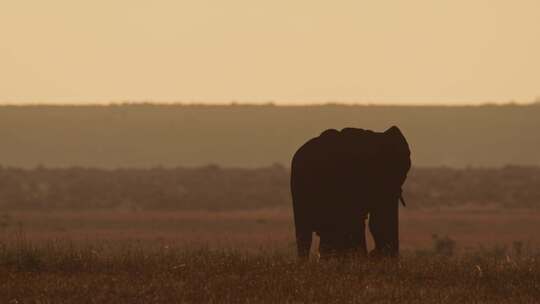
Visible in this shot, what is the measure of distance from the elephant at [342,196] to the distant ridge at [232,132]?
3970 inches

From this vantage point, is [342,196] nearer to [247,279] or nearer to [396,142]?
[396,142]

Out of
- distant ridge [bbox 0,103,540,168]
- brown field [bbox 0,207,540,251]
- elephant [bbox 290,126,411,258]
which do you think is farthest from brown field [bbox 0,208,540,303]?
distant ridge [bbox 0,103,540,168]

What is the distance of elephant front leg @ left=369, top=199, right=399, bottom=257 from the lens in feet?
65.4

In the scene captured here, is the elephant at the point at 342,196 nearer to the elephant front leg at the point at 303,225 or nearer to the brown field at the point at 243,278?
the elephant front leg at the point at 303,225

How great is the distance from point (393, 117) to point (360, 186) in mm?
118533

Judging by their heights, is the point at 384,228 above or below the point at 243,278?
above

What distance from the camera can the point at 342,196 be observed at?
19.9 metres

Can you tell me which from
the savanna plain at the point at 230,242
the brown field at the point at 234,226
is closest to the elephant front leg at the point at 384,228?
the savanna plain at the point at 230,242

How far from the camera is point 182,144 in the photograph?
131125 millimetres

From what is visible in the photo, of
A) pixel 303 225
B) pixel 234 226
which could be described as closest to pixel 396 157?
pixel 303 225

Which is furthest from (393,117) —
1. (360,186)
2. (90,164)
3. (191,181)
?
(360,186)

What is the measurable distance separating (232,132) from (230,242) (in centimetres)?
9044

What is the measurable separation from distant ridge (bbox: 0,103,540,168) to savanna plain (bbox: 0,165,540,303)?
4698 centimetres

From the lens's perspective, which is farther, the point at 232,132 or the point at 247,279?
the point at 232,132
